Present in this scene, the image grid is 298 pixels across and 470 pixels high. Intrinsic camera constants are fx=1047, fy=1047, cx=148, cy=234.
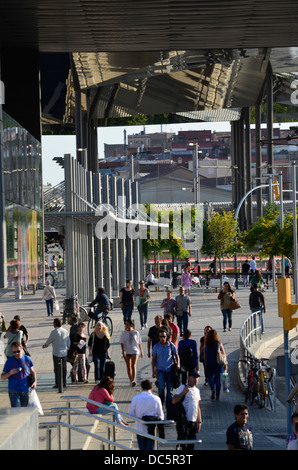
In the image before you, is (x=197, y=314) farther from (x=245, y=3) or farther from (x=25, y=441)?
(x=25, y=441)

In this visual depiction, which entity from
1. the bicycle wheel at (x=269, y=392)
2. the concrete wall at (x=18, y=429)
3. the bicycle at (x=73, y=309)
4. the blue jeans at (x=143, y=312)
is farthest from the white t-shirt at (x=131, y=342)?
the bicycle at (x=73, y=309)

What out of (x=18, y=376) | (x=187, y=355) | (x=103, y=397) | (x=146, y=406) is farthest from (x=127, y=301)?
(x=146, y=406)

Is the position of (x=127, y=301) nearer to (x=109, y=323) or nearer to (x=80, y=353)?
(x=109, y=323)

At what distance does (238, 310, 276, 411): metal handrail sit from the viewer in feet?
67.5

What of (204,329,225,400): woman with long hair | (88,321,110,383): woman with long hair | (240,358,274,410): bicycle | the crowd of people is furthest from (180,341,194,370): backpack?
(88,321,110,383): woman with long hair

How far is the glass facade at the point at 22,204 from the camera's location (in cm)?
1995

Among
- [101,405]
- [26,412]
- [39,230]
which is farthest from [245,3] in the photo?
[26,412]

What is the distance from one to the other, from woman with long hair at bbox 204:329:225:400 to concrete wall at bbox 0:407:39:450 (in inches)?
344

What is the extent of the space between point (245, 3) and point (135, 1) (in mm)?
2163

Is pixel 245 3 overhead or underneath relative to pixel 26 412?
overhead

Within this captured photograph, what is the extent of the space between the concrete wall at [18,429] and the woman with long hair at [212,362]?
8746mm

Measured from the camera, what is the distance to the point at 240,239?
5869 cm

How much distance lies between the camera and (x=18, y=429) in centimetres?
885

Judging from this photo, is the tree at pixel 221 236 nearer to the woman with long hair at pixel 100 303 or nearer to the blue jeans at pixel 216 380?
the woman with long hair at pixel 100 303
